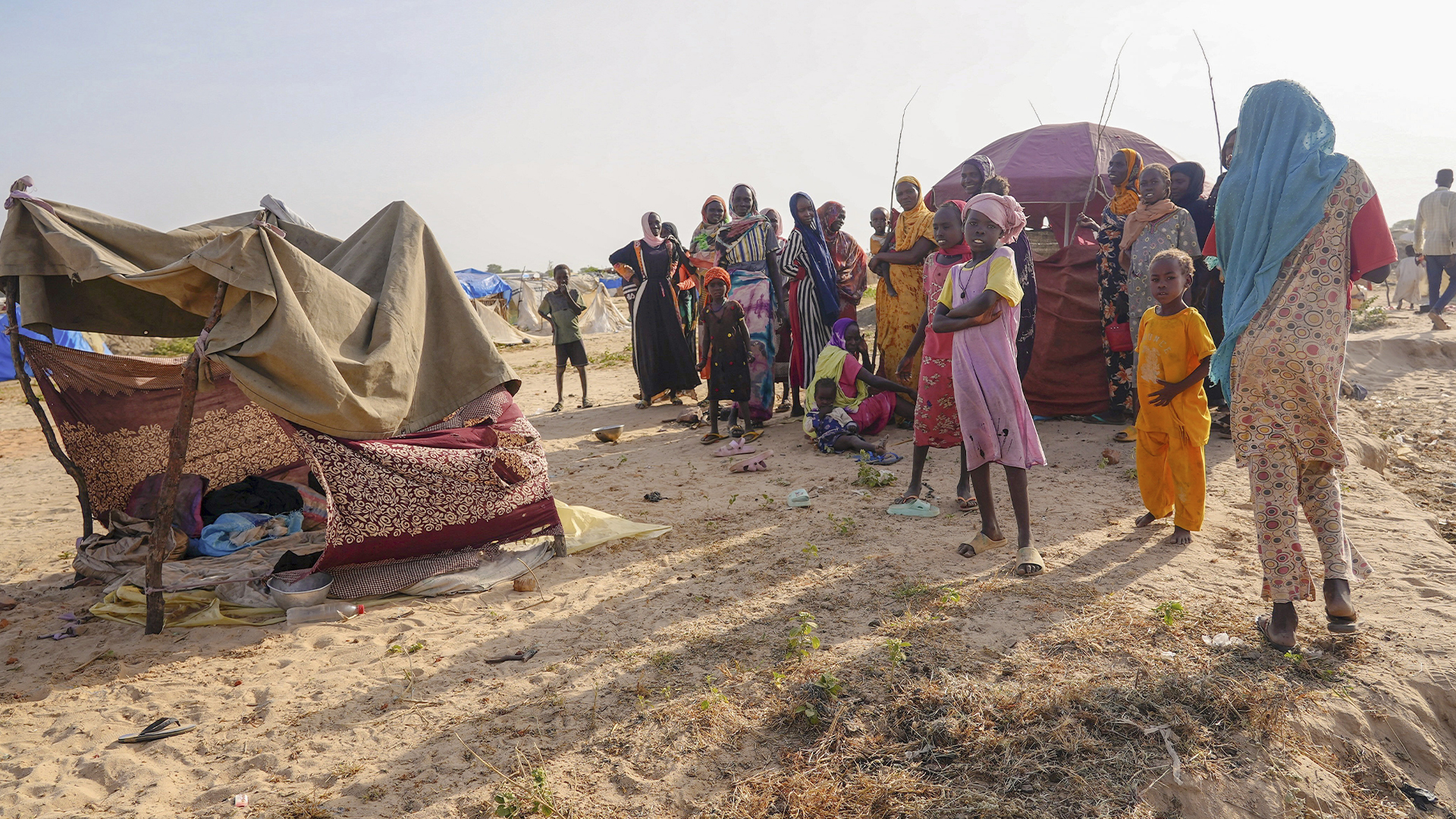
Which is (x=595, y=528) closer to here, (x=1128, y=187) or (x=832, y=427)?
(x=832, y=427)

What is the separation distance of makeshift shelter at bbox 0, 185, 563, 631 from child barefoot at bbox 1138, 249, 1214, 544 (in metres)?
3.45

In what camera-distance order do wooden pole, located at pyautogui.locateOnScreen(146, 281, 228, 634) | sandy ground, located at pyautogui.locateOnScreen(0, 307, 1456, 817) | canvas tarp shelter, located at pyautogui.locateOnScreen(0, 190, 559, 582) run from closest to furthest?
1. sandy ground, located at pyautogui.locateOnScreen(0, 307, 1456, 817)
2. canvas tarp shelter, located at pyautogui.locateOnScreen(0, 190, 559, 582)
3. wooden pole, located at pyautogui.locateOnScreen(146, 281, 228, 634)

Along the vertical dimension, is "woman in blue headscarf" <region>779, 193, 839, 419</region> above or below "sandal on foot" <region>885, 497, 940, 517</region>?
above

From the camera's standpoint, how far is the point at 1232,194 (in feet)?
10.8

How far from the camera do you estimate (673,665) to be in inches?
135

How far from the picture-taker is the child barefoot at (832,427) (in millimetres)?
6871

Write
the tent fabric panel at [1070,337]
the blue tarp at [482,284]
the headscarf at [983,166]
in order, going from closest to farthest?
the headscarf at [983,166] < the tent fabric panel at [1070,337] < the blue tarp at [482,284]

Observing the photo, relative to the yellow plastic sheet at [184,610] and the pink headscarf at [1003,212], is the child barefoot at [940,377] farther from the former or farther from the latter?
the yellow plastic sheet at [184,610]

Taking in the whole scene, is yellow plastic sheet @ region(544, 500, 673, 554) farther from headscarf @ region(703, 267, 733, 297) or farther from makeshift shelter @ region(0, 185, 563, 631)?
headscarf @ region(703, 267, 733, 297)

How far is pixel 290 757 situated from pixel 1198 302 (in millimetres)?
6217

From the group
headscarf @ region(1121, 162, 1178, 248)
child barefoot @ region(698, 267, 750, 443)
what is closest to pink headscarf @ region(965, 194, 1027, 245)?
headscarf @ region(1121, 162, 1178, 248)

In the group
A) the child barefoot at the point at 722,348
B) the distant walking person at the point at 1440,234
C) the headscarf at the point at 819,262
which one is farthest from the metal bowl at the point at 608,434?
the distant walking person at the point at 1440,234

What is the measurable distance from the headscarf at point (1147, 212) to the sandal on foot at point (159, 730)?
20.7 feet

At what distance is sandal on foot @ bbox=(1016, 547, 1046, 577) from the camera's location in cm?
405
